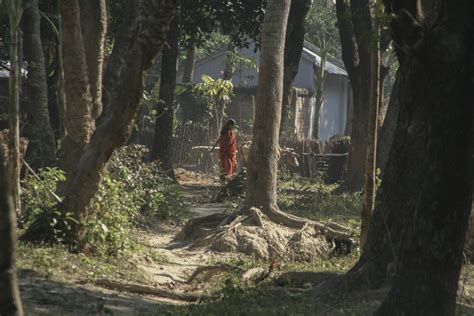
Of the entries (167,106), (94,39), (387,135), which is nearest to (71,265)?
(94,39)

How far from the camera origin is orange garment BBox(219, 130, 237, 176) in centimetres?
2294

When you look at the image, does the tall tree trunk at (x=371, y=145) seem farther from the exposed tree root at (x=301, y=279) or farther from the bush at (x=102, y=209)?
the bush at (x=102, y=209)

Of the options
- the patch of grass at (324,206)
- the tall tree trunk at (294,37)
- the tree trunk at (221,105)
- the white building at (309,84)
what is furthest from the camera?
the white building at (309,84)

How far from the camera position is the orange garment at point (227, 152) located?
22.9 metres

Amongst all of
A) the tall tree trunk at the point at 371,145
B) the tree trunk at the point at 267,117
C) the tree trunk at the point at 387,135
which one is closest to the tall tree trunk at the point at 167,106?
the tree trunk at the point at 387,135

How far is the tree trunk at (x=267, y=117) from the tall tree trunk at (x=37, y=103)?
389 cm

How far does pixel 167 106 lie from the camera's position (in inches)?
928

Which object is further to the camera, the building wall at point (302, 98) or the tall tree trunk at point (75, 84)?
the building wall at point (302, 98)

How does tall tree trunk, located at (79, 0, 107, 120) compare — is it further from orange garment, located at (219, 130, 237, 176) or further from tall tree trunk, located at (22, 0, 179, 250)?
orange garment, located at (219, 130, 237, 176)

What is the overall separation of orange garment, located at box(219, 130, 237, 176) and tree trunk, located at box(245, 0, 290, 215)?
8502mm

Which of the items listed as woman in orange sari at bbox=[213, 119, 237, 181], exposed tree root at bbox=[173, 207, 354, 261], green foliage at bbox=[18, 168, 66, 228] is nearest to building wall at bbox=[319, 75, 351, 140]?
woman in orange sari at bbox=[213, 119, 237, 181]

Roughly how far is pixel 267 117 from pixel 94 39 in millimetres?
2743

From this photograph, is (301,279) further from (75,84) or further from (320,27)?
(320,27)

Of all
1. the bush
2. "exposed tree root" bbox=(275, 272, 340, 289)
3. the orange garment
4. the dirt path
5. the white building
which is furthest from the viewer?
the white building
